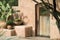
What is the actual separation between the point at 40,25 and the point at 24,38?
1.23 m

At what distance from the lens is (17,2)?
1035 centimetres

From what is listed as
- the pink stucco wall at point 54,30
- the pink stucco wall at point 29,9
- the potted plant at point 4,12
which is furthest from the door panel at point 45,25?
the potted plant at point 4,12

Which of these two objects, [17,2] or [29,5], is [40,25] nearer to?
[29,5]

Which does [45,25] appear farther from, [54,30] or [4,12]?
[4,12]

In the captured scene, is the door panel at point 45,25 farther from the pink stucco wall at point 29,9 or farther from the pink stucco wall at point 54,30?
the pink stucco wall at point 54,30

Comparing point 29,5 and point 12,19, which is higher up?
point 29,5

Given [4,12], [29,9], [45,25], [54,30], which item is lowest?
[54,30]

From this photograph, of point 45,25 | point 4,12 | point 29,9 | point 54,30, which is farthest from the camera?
point 4,12

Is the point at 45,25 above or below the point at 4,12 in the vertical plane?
below

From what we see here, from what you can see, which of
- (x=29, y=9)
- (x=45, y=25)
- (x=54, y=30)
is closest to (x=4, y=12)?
(x=29, y=9)

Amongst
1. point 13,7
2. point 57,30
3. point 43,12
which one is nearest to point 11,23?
point 13,7

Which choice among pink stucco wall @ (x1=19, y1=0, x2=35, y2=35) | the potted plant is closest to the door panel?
pink stucco wall @ (x1=19, y1=0, x2=35, y2=35)

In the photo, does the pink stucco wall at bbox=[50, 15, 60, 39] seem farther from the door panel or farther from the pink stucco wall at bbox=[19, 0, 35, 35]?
the pink stucco wall at bbox=[19, 0, 35, 35]

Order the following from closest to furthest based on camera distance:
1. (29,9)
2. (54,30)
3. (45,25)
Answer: (54,30), (45,25), (29,9)
